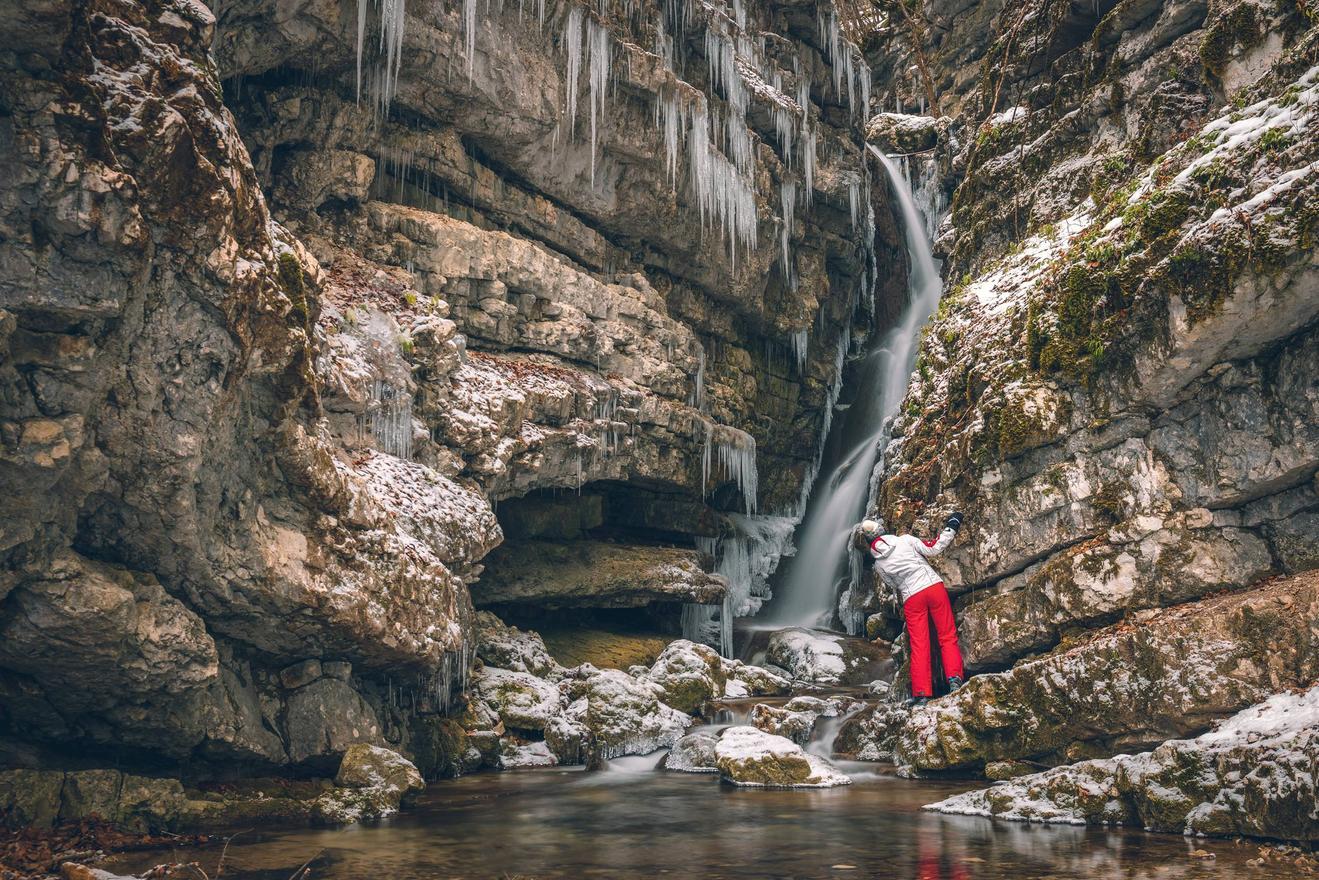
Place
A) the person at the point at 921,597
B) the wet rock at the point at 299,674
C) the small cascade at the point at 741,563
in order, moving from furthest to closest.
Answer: the small cascade at the point at 741,563, the person at the point at 921,597, the wet rock at the point at 299,674

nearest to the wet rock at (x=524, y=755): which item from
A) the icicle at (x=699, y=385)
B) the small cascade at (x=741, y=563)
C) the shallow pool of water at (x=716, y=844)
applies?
the shallow pool of water at (x=716, y=844)

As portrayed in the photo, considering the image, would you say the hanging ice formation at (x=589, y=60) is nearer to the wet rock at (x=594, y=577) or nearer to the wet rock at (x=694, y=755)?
the wet rock at (x=594, y=577)

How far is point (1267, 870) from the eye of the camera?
5.29m

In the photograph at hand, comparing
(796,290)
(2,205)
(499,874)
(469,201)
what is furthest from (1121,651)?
(796,290)

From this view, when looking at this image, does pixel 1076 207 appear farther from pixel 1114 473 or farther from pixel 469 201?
pixel 469 201

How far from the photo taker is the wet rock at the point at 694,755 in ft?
37.3

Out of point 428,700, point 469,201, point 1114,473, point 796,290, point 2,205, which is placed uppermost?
point 796,290

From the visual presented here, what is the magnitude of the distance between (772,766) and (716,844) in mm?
3195

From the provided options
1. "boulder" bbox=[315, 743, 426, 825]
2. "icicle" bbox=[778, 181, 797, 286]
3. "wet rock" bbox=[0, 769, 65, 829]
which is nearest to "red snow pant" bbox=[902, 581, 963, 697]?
"boulder" bbox=[315, 743, 426, 825]

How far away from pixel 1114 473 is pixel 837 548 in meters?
12.1

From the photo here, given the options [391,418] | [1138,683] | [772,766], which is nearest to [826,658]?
[772,766]

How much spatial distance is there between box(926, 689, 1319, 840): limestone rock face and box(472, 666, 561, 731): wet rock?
21.7 ft

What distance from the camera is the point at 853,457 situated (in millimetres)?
23094

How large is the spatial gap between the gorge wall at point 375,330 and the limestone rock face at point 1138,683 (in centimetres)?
611
